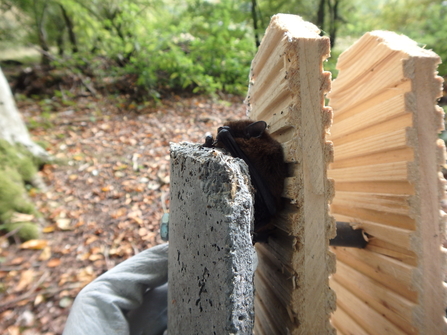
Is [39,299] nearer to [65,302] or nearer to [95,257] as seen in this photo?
[65,302]

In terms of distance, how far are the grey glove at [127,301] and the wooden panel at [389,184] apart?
37.0 inches

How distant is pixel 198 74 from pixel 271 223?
13.8 feet

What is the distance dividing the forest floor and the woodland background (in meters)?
0.01

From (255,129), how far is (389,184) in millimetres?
608

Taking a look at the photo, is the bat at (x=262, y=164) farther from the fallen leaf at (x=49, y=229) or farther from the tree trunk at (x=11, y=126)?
the tree trunk at (x=11, y=126)

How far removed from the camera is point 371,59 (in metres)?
1.05

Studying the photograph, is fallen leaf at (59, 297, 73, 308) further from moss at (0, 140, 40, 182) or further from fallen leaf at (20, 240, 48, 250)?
moss at (0, 140, 40, 182)

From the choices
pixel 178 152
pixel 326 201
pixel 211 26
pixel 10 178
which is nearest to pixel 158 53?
pixel 211 26

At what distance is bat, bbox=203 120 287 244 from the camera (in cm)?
83

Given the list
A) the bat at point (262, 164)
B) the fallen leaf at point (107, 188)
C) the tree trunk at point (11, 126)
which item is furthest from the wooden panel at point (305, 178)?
the tree trunk at point (11, 126)

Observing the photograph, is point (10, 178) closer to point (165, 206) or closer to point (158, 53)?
point (165, 206)

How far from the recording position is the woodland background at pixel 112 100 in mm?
1972

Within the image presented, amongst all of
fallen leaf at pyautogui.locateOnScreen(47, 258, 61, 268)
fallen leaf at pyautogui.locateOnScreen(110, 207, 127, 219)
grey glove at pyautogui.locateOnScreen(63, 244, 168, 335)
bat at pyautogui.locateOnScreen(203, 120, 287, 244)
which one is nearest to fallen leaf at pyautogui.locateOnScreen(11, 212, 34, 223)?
fallen leaf at pyautogui.locateOnScreen(47, 258, 61, 268)

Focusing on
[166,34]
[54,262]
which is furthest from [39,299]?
[166,34]
